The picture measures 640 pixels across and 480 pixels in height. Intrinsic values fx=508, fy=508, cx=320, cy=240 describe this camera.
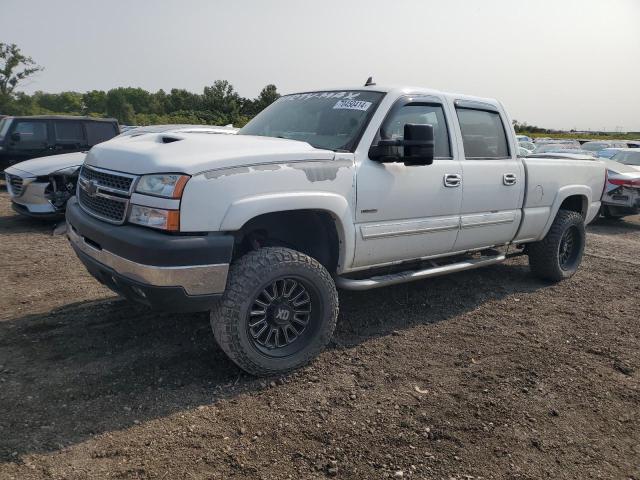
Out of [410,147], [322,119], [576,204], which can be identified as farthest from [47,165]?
[576,204]

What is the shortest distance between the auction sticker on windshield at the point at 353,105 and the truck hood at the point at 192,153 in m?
0.64

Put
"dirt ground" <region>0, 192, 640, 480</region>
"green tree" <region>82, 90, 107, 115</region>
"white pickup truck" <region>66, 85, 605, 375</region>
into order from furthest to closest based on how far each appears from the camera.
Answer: "green tree" <region>82, 90, 107, 115</region> < "white pickup truck" <region>66, 85, 605, 375</region> < "dirt ground" <region>0, 192, 640, 480</region>

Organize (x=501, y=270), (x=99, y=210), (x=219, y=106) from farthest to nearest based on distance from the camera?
(x=219, y=106), (x=501, y=270), (x=99, y=210)

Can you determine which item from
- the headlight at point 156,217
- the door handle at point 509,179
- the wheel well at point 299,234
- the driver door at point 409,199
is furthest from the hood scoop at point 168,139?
the door handle at point 509,179

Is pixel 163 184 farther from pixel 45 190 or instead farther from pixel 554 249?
pixel 45 190

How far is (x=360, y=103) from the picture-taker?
409cm

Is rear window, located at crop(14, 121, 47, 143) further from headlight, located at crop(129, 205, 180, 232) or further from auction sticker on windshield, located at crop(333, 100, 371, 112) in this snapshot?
headlight, located at crop(129, 205, 180, 232)

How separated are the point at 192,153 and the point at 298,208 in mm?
748

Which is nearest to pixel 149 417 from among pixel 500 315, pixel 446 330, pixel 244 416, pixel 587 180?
pixel 244 416

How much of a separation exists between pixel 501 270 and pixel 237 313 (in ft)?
14.5

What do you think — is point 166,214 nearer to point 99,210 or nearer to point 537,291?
point 99,210

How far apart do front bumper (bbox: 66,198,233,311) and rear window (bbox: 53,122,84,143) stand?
9.02 m

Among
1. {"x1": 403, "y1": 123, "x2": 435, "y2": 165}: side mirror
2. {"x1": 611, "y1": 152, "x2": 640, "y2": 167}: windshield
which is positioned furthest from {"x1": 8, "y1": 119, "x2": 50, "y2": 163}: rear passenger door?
{"x1": 611, "y1": 152, "x2": 640, "y2": 167}: windshield

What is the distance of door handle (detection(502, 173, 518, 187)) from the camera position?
4.88 m
